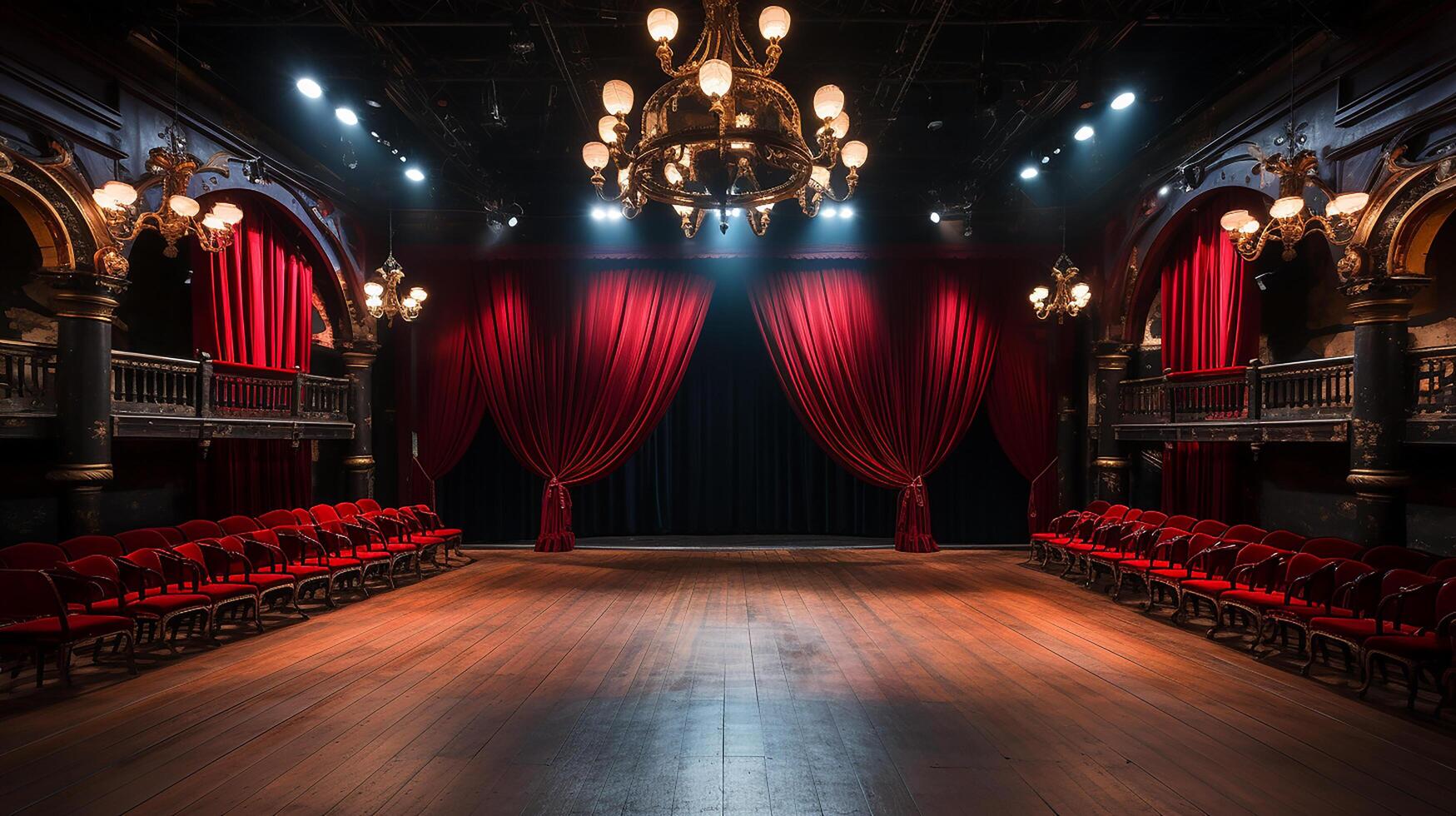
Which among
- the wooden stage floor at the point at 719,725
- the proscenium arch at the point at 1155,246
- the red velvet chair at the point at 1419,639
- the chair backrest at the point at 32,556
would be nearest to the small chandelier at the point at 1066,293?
the proscenium arch at the point at 1155,246

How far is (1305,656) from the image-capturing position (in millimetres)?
5801

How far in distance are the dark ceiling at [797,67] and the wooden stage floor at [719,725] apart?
5.69 meters

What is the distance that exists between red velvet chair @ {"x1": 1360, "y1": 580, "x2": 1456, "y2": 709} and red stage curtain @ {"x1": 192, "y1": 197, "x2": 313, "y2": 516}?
37.4 feet

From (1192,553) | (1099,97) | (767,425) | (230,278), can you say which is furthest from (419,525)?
(1099,97)

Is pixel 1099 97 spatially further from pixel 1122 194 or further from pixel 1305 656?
pixel 1305 656

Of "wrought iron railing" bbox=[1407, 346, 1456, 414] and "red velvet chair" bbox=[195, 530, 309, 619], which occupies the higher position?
"wrought iron railing" bbox=[1407, 346, 1456, 414]

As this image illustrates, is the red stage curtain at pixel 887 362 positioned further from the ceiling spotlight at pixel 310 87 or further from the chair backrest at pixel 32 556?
the chair backrest at pixel 32 556

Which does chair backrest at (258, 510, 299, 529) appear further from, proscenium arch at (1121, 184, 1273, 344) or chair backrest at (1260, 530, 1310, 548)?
proscenium arch at (1121, 184, 1273, 344)

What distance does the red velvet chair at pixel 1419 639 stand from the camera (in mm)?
4441

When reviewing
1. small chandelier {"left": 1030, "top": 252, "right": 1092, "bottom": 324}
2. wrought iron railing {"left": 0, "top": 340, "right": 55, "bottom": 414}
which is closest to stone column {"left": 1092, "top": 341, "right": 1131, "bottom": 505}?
small chandelier {"left": 1030, "top": 252, "right": 1092, "bottom": 324}

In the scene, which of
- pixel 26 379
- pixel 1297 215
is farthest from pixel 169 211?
pixel 1297 215

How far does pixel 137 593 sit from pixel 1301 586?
9.26 meters

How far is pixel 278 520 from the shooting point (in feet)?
27.3

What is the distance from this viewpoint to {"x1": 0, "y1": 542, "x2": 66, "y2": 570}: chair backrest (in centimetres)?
543
